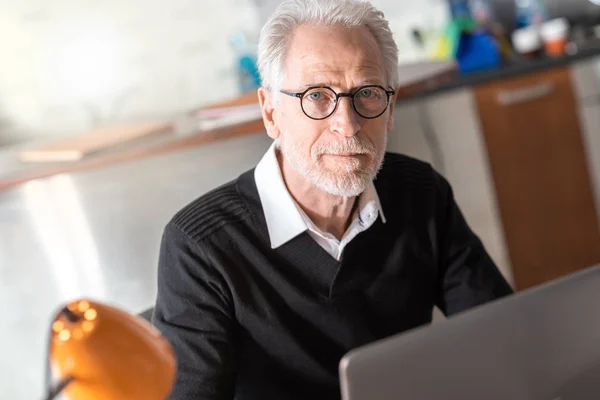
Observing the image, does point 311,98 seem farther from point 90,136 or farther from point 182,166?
point 90,136

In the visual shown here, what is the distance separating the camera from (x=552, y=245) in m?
2.65

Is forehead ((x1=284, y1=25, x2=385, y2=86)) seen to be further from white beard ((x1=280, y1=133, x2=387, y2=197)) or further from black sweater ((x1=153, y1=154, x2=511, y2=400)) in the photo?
black sweater ((x1=153, y1=154, x2=511, y2=400))

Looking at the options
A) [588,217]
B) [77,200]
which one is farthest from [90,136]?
[588,217]

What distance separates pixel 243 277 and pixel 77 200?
0.45m

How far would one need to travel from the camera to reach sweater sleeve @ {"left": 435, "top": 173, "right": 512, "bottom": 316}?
1352 mm

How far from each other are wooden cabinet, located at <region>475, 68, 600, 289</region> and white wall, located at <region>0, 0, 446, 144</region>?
422 mm

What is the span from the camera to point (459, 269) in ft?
4.47

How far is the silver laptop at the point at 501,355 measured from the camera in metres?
0.72

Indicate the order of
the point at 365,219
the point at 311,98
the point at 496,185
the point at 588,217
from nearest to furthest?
1. the point at 311,98
2. the point at 365,219
3. the point at 496,185
4. the point at 588,217

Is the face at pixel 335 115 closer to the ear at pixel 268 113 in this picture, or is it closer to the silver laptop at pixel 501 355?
the ear at pixel 268 113

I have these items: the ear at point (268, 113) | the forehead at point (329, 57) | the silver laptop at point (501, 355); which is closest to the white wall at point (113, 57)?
the ear at point (268, 113)

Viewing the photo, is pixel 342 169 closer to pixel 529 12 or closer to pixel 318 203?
pixel 318 203

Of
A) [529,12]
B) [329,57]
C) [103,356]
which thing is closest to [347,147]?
[329,57]

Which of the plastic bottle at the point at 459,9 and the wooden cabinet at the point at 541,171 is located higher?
the plastic bottle at the point at 459,9
